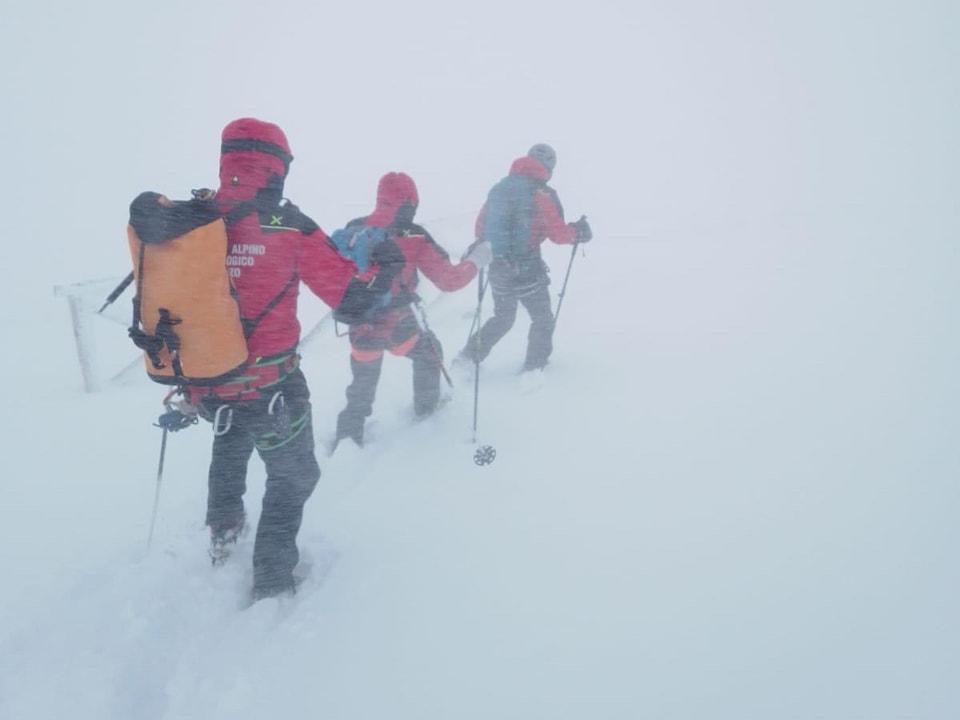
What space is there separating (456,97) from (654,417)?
58090 mm

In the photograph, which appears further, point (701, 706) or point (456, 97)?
point (456, 97)

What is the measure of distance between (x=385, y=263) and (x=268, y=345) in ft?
4.19

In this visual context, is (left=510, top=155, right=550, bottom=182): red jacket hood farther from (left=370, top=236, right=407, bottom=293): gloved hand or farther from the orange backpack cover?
the orange backpack cover

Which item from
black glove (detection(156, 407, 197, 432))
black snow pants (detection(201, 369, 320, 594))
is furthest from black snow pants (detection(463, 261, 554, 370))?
black glove (detection(156, 407, 197, 432))

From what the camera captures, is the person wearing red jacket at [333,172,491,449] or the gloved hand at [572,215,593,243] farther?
the gloved hand at [572,215,593,243]

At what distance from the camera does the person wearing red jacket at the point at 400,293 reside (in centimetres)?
386

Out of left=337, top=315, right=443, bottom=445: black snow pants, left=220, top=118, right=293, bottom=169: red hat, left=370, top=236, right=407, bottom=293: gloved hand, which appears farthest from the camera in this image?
left=337, top=315, right=443, bottom=445: black snow pants

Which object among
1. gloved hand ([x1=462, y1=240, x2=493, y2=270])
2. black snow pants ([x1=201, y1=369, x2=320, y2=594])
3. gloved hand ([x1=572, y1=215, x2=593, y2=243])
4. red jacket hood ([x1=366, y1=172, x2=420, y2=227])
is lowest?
black snow pants ([x1=201, y1=369, x2=320, y2=594])

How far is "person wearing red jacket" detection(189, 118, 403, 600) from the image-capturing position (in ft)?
8.30

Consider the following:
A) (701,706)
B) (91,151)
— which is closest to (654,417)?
(701,706)

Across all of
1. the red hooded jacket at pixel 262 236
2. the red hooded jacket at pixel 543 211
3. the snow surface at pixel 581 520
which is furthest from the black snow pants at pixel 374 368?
the red hooded jacket at pixel 543 211

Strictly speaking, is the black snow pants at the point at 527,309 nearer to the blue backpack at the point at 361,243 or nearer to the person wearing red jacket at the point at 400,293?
the person wearing red jacket at the point at 400,293

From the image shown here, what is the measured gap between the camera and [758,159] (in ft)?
94.7

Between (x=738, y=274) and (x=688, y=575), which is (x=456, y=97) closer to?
(x=738, y=274)
